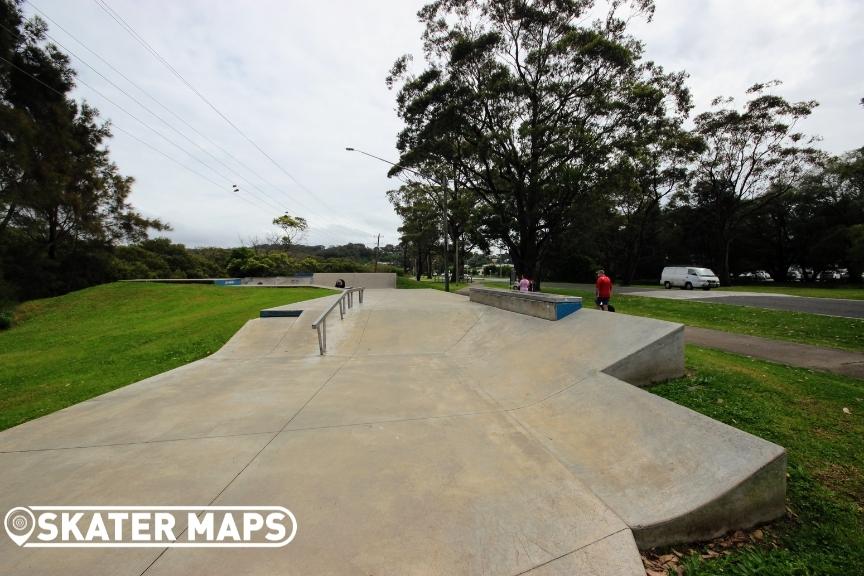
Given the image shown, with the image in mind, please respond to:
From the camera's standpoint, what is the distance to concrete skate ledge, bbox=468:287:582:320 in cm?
798

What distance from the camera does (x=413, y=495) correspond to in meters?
2.75

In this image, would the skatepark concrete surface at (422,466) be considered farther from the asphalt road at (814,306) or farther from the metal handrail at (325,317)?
the asphalt road at (814,306)

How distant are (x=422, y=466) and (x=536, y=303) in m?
6.30

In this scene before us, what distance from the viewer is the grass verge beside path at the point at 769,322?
27.2 ft

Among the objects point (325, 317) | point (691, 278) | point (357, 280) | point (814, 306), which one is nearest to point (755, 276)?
point (691, 278)

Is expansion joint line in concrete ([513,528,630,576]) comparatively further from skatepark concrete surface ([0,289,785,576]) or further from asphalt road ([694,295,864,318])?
asphalt road ([694,295,864,318])

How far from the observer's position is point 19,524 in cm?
251

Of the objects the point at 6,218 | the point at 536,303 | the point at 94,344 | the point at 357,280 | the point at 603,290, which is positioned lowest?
the point at 94,344

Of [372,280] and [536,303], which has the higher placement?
[536,303]

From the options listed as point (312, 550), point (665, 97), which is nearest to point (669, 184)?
point (665, 97)

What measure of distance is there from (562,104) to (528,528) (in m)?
19.6

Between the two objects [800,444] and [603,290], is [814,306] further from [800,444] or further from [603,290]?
[800,444]

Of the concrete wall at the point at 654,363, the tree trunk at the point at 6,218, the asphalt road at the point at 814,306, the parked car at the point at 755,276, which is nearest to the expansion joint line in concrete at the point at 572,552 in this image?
the concrete wall at the point at 654,363

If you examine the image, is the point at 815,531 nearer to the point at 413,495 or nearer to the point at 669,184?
the point at 413,495
